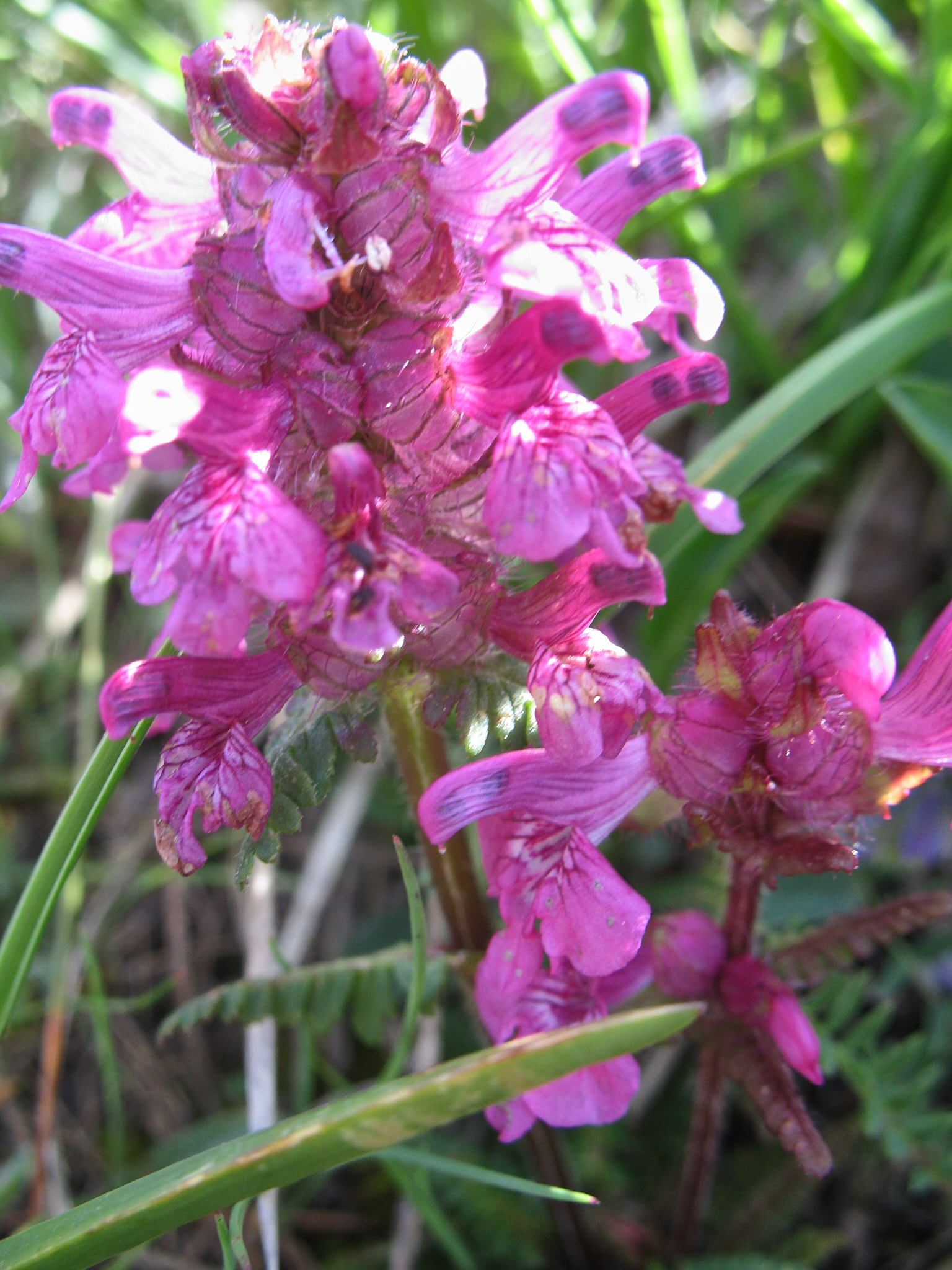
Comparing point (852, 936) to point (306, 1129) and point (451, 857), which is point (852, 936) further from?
point (306, 1129)

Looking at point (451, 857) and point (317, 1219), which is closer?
point (451, 857)

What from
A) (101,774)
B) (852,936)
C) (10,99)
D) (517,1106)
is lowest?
(852,936)

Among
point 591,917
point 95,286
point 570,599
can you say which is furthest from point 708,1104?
point 95,286

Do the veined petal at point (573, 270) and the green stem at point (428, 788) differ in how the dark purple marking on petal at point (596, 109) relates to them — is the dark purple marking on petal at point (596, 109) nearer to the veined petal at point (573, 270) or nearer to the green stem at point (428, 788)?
the veined petal at point (573, 270)

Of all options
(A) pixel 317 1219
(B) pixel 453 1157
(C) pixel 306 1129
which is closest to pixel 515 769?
(C) pixel 306 1129

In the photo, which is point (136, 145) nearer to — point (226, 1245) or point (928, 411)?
point (226, 1245)

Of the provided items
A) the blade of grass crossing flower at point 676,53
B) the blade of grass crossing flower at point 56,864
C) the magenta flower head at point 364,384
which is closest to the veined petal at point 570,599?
the magenta flower head at point 364,384
